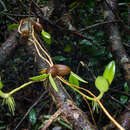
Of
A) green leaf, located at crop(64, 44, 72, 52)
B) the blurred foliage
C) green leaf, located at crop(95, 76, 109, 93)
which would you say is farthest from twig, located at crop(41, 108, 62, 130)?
green leaf, located at crop(64, 44, 72, 52)

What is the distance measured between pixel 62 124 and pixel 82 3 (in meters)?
0.85

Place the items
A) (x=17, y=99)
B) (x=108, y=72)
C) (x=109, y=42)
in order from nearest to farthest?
(x=108, y=72), (x=109, y=42), (x=17, y=99)

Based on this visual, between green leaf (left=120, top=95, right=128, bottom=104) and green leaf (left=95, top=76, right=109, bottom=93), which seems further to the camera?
green leaf (left=120, top=95, right=128, bottom=104)

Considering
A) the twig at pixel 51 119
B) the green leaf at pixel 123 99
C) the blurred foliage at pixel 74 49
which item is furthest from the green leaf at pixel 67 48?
the twig at pixel 51 119

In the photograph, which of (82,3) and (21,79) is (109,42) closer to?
(82,3)

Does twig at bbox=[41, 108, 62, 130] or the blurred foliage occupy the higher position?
the blurred foliage

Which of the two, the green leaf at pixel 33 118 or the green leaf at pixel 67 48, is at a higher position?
the green leaf at pixel 67 48

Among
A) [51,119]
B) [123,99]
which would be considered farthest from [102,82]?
[123,99]

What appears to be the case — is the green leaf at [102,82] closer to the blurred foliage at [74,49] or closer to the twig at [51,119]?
the twig at [51,119]

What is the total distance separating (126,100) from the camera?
89 centimetres

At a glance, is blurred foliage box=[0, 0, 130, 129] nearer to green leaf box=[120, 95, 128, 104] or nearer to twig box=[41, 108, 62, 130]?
green leaf box=[120, 95, 128, 104]

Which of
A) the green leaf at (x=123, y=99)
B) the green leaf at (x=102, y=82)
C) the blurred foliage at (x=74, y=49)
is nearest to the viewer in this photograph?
the green leaf at (x=102, y=82)

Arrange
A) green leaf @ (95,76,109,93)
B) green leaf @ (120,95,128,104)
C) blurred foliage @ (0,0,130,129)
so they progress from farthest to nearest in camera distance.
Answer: blurred foliage @ (0,0,130,129) → green leaf @ (120,95,128,104) → green leaf @ (95,76,109,93)

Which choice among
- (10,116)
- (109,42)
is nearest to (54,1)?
(109,42)
